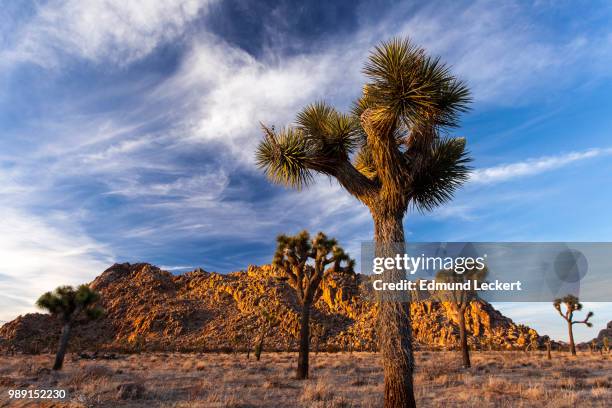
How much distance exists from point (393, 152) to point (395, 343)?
3986 mm

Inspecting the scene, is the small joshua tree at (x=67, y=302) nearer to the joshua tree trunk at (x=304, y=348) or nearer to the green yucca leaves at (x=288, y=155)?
the joshua tree trunk at (x=304, y=348)

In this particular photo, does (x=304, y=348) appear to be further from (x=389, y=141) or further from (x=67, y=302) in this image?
(x=67, y=302)

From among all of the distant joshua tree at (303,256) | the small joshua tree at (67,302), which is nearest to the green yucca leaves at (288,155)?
the distant joshua tree at (303,256)

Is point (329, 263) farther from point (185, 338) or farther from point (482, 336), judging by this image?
point (185, 338)

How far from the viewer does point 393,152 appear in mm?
8398

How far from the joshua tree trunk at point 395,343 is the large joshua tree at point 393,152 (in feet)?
0.06

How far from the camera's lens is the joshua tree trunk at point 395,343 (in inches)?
303

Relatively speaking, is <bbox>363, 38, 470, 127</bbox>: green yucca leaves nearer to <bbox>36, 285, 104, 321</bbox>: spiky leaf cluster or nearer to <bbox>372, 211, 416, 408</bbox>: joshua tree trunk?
<bbox>372, 211, 416, 408</bbox>: joshua tree trunk

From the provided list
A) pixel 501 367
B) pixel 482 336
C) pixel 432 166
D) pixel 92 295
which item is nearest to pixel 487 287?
pixel 501 367

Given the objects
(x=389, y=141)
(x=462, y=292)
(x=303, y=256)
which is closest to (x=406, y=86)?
(x=389, y=141)

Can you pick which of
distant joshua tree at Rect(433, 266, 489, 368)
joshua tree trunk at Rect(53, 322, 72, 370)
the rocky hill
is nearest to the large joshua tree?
distant joshua tree at Rect(433, 266, 489, 368)

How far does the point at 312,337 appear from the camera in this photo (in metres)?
57.2

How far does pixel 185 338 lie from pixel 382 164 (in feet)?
203

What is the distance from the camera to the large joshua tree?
7.89m
